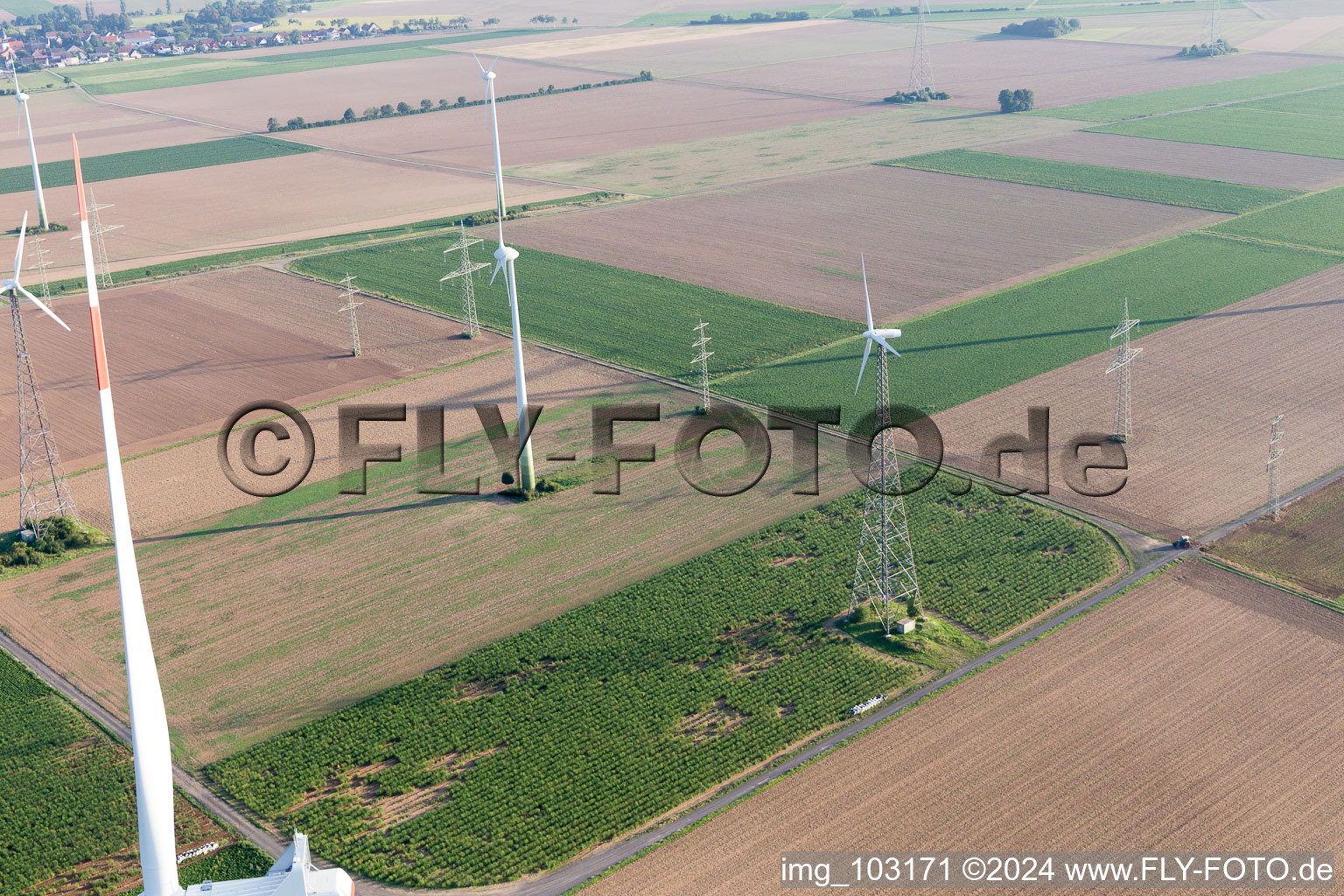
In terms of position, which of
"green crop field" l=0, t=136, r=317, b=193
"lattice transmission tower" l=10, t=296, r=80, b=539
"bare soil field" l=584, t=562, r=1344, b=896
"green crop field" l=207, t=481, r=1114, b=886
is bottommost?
"bare soil field" l=584, t=562, r=1344, b=896

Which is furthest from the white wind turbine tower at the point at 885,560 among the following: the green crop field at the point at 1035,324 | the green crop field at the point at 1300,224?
the green crop field at the point at 1300,224

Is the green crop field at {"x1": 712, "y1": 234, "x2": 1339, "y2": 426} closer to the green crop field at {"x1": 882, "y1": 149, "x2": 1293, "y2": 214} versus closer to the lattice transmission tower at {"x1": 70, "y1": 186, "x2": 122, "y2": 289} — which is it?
the green crop field at {"x1": 882, "y1": 149, "x2": 1293, "y2": 214}

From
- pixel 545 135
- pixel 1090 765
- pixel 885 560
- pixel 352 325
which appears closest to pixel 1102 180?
pixel 545 135

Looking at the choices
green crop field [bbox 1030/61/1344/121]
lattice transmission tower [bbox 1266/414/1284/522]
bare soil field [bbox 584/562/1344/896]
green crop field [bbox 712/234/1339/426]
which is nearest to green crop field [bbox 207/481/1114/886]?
bare soil field [bbox 584/562/1344/896]

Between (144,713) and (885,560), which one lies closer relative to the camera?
(144,713)

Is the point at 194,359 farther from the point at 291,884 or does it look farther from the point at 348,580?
the point at 291,884

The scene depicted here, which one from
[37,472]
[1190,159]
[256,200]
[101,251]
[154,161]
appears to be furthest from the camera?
[154,161]
